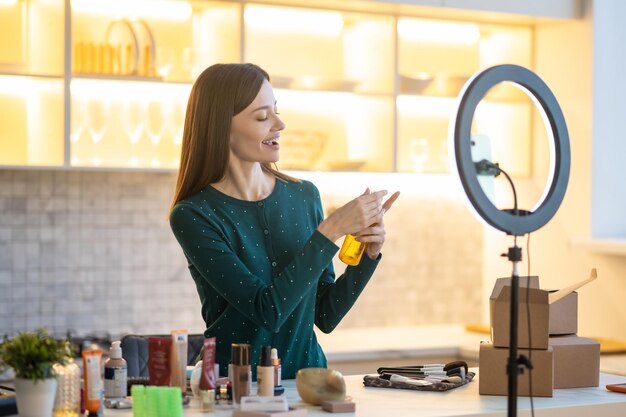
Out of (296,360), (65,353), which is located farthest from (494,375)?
(65,353)

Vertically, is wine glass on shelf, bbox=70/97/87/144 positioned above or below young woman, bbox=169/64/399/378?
above

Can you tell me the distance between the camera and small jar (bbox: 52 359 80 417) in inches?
82.2

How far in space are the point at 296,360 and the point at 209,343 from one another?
18.4 inches

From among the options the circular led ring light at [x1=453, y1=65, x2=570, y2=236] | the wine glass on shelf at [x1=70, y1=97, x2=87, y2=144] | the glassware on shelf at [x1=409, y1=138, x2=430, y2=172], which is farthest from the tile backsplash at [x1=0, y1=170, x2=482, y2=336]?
the circular led ring light at [x1=453, y1=65, x2=570, y2=236]

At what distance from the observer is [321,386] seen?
7.23 ft

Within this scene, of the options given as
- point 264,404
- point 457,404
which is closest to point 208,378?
point 264,404

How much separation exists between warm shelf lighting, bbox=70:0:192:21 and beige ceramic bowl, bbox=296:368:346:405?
102 inches

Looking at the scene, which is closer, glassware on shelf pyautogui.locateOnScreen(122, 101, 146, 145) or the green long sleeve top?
the green long sleeve top

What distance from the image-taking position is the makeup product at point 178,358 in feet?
7.21

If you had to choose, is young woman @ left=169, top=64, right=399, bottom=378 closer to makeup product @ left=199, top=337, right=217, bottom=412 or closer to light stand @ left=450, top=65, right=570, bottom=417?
makeup product @ left=199, top=337, right=217, bottom=412

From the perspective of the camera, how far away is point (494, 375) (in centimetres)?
238

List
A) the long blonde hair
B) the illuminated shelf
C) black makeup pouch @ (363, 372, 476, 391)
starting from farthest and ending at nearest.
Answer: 1. the illuminated shelf
2. the long blonde hair
3. black makeup pouch @ (363, 372, 476, 391)

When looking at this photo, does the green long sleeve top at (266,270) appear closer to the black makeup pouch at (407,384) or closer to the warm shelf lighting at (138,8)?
the black makeup pouch at (407,384)

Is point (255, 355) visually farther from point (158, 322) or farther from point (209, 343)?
point (158, 322)
